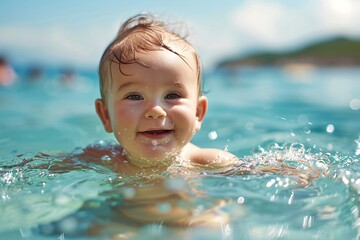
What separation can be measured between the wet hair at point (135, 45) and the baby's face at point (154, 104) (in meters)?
0.04

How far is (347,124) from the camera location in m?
5.73

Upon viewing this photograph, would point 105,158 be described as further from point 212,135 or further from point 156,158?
point 212,135

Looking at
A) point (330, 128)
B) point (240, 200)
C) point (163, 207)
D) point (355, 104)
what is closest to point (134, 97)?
point (163, 207)

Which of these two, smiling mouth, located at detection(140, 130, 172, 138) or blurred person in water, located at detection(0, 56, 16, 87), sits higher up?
smiling mouth, located at detection(140, 130, 172, 138)

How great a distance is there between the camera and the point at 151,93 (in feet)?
8.71

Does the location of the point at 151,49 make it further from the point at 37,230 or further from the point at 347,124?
the point at 347,124

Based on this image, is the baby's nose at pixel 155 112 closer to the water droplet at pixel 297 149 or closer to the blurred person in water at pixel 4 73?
Result: the water droplet at pixel 297 149

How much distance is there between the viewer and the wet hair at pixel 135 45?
109 inches

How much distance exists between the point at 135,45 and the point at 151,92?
0.32 metres

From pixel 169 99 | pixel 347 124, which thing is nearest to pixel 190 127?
pixel 169 99

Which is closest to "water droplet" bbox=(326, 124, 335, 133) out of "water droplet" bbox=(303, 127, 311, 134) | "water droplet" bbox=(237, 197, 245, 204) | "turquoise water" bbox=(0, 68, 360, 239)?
"water droplet" bbox=(303, 127, 311, 134)

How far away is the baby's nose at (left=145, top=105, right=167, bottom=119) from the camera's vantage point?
2.60 m

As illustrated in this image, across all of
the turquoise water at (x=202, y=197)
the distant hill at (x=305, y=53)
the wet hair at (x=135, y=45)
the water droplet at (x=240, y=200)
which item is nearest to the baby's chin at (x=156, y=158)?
the turquoise water at (x=202, y=197)

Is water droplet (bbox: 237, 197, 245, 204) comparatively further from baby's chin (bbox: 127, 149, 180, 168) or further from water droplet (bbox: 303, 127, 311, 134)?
water droplet (bbox: 303, 127, 311, 134)
